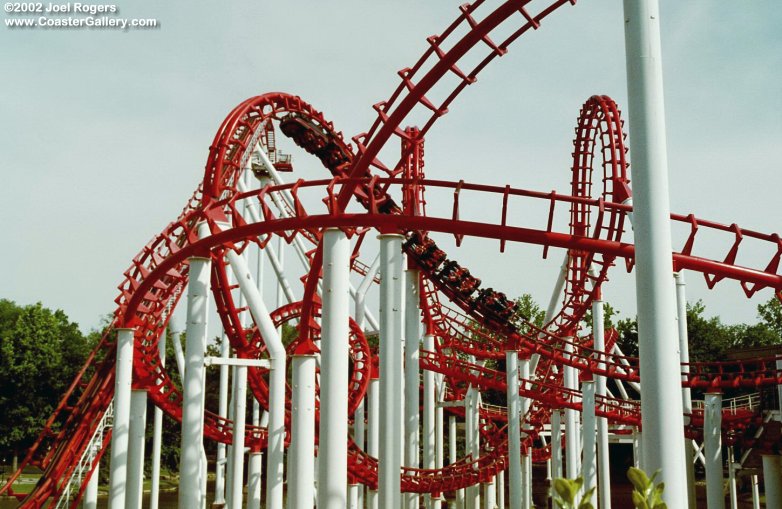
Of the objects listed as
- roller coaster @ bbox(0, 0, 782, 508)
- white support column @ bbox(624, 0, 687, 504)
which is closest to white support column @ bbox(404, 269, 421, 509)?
roller coaster @ bbox(0, 0, 782, 508)

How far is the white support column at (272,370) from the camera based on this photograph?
9812 millimetres

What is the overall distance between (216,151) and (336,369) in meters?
4.91

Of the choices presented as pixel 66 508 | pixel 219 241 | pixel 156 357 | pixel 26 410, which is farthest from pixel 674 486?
pixel 26 410

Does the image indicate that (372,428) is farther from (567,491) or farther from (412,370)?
(567,491)

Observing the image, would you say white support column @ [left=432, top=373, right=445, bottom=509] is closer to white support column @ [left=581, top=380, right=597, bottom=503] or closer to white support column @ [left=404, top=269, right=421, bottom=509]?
white support column @ [left=404, top=269, right=421, bottom=509]

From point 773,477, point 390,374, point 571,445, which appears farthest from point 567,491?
point 571,445

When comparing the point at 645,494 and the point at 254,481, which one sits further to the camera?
the point at 254,481

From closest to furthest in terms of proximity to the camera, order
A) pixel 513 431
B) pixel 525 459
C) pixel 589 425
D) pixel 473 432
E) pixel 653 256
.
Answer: pixel 653 256, pixel 513 431, pixel 589 425, pixel 473 432, pixel 525 459

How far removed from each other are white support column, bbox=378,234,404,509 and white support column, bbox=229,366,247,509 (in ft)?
13.0

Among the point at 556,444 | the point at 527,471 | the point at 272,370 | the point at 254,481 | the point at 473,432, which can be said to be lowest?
the point at 527,471

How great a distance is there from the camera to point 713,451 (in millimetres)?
10945

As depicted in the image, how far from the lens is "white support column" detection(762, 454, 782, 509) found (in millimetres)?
10672

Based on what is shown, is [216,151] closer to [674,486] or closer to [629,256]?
[629,256]

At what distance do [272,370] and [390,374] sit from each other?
232 centimetres
